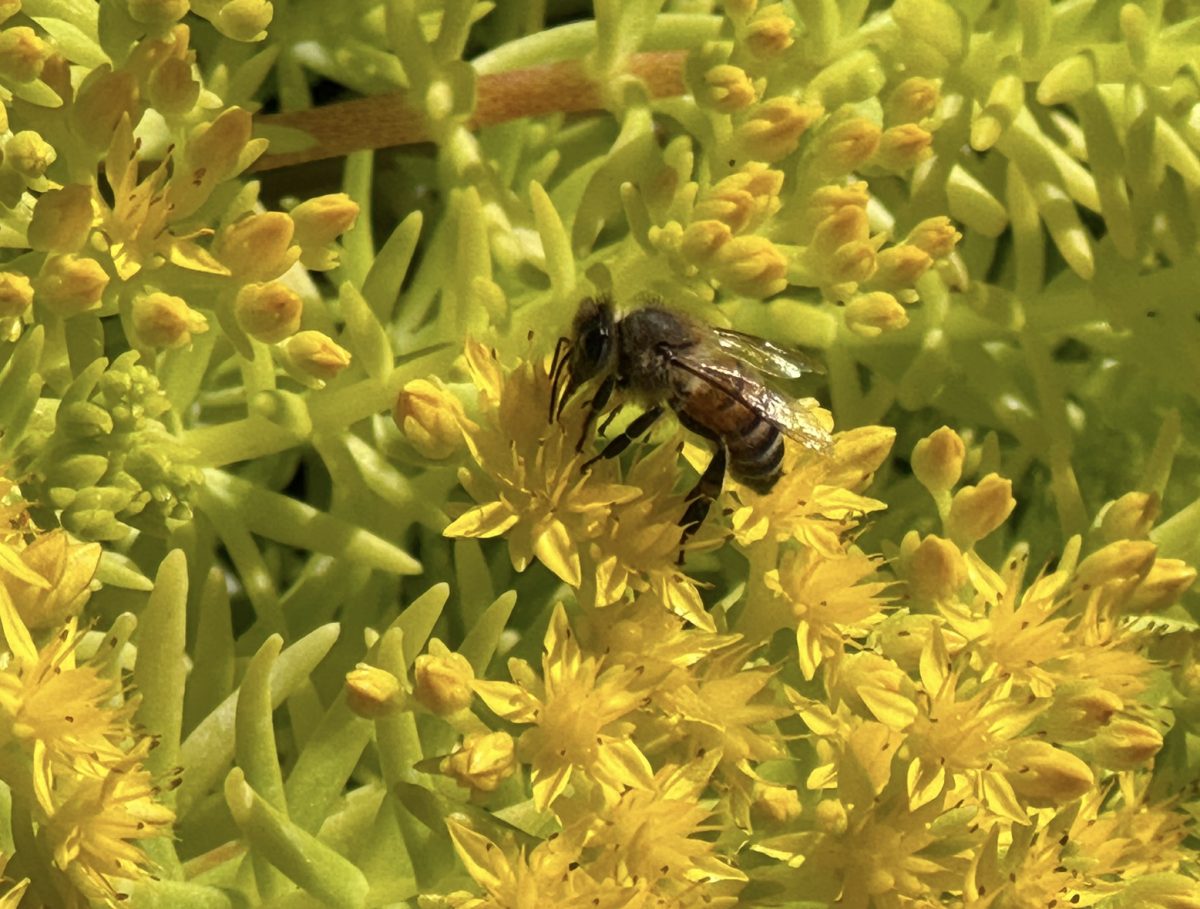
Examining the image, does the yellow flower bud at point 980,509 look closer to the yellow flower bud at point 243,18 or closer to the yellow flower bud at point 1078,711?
the yellow flower bud at point 1078,711

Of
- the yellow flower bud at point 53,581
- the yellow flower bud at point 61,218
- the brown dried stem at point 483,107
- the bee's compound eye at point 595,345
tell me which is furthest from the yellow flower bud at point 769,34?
the yellow flower bud at point 53,581

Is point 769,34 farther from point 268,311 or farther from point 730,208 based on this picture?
point 268,311

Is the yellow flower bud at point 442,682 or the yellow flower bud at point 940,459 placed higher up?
the yellow flower bud at point 940,459

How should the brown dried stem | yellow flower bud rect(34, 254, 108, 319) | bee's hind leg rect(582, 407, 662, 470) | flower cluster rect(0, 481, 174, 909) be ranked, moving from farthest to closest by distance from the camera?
the brown dried stem < bee's hind leg rect(582, 407, 662, 470) < yellow flower bud rect(34, 254, 108, 319) < flower cluster rect(0, 481, 174, 909)

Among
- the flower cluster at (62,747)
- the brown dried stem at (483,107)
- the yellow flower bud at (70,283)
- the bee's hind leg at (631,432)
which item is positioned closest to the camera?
the flower cluster at (62,747)

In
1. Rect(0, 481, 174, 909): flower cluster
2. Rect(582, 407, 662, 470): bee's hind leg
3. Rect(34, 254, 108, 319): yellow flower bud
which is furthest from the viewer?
Rect(582, 407, 662, 470): bee's hind leg

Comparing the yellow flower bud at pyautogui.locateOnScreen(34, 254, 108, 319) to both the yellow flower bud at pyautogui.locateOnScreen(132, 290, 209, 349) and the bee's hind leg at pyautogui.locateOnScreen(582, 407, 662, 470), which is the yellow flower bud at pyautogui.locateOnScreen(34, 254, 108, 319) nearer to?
the yellow flower bud at pyautogui.locateOnScreen(132, 290, 209, 349)

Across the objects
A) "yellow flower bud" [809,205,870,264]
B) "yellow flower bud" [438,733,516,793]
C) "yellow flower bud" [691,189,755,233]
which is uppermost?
A: "yellow flower bud" [691,189,755,233]

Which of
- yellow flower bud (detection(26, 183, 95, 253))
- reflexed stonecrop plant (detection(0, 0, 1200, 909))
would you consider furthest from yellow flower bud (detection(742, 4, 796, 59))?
yellow flower bud (detection(26, 183, 95, 253))
